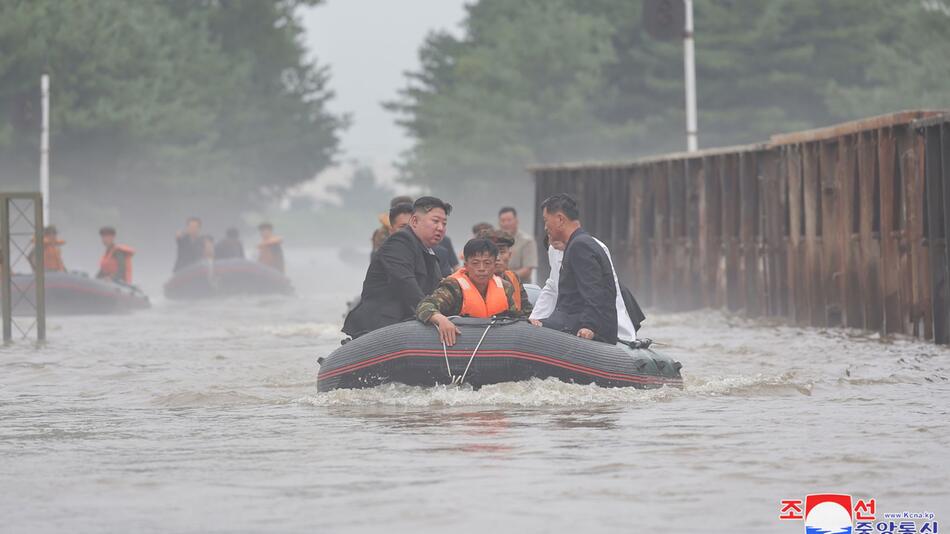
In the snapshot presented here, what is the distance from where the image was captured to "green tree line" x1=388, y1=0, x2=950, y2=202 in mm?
69500

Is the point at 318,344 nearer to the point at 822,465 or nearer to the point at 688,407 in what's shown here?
the point at 688,407

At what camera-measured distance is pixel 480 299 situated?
14570mm

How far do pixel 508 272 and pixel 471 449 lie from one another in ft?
14.9

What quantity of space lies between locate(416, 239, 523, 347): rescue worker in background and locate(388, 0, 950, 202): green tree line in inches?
1988

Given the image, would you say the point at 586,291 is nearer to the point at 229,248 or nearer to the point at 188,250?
the point at 188,250

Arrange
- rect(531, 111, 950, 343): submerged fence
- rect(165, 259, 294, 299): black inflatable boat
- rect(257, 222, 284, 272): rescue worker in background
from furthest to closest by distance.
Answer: rect(257, 222, 284, 272): rescue worker in background
rect(165, 259, 294, 299): black inflatable boat
rect(531, 111, 950, 343): submerged fence

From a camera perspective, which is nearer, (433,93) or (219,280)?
(219,280)

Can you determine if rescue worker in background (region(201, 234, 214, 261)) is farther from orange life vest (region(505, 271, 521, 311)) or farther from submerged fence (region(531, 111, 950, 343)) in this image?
orange life vest (region(505, 271, 521, 311))

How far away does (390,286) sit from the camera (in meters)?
14.9

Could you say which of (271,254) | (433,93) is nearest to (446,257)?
(271,254)

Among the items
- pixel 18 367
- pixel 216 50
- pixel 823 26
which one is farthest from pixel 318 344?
pixel 216 50

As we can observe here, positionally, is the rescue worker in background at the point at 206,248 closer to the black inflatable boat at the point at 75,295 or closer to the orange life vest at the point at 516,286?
the black inflatable boat at the point at 75,295

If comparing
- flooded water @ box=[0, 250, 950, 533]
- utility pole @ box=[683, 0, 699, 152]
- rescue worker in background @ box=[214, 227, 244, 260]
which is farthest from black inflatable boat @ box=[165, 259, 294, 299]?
flooded water @ box=[0, 250, 950, 533]

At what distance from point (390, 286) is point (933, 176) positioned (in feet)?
25.1
